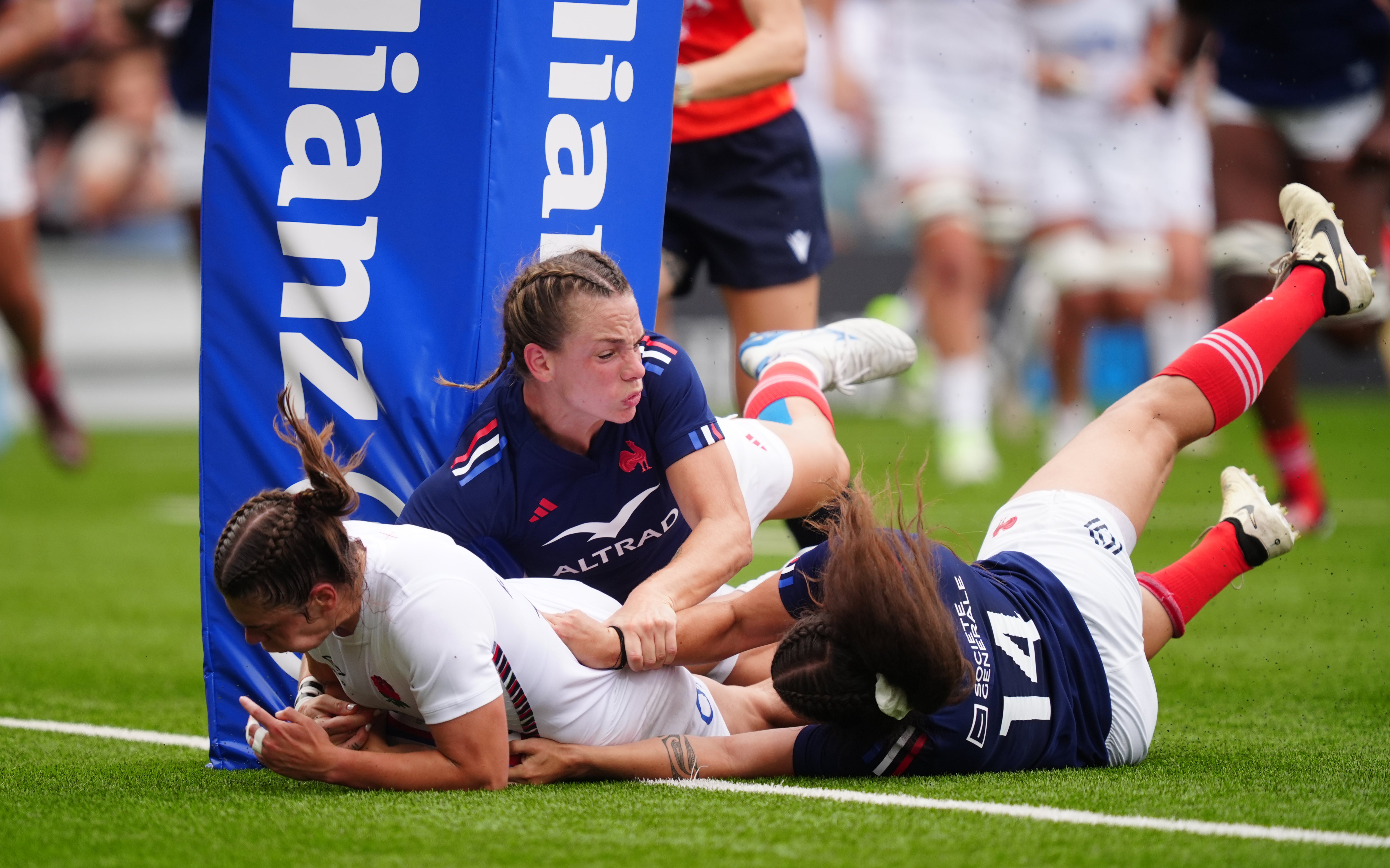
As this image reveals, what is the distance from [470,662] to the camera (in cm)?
259

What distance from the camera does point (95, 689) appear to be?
4109 millimetres

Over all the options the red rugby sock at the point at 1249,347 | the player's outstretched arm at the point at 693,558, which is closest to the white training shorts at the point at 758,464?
the player's outstretched arm at the point at 693,558

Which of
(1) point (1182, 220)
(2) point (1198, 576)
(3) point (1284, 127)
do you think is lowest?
(2) point (1198, 576)

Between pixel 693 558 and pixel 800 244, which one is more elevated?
pixel 800 244

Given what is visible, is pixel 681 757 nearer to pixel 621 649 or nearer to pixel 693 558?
pixel 621 649

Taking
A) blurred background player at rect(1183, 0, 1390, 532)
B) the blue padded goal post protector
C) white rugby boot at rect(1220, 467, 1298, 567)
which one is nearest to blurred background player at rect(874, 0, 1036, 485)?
blurred background player at rect(1183, 0, 1390, 532)

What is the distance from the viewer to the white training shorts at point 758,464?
3447 mm

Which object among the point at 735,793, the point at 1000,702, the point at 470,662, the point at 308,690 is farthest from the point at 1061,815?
the point at 308,690

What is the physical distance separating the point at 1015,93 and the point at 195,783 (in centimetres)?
778

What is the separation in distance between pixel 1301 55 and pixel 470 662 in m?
4.77

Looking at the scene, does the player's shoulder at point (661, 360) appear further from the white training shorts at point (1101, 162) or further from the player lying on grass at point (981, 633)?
the white training shorts at point (1101, 162)

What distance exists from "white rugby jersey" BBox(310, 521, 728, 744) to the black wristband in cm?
2

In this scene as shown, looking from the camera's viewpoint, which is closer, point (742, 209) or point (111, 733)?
point (111, 733)

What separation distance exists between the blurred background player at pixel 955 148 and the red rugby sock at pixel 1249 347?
146 inches
